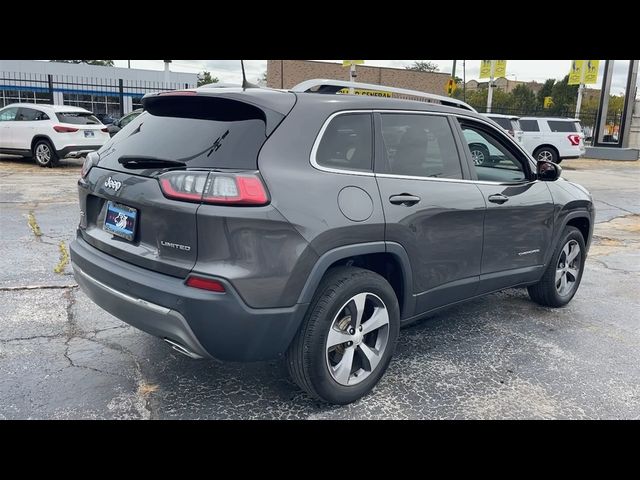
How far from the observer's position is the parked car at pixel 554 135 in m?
19.9

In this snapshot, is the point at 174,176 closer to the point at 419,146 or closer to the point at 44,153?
the point at 419,146

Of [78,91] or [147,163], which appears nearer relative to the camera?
[147,163]

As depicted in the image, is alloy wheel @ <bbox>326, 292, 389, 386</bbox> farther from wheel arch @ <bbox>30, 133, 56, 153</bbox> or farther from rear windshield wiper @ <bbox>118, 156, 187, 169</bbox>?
wheel arch @ <bbox>30, 133, 56, 153</bbox>

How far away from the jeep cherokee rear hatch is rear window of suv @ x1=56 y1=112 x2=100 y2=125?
12339 millimetres

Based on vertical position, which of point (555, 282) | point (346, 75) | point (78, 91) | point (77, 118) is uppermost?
point (346, 75)

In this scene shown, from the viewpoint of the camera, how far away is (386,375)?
3.60 meters

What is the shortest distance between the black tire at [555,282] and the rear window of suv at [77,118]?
42.8 ft

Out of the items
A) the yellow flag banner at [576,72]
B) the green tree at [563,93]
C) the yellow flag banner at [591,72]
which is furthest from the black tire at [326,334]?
the green tree at [563,93]

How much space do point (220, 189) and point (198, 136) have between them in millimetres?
472

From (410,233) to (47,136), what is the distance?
13.5 m

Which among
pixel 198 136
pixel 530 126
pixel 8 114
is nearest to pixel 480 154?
pixel 198 136

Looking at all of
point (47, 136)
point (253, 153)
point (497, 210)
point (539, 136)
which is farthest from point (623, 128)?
point (253, 153)

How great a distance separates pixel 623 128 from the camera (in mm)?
27031

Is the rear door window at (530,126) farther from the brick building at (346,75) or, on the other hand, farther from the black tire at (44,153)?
the brick building at (346,75)
